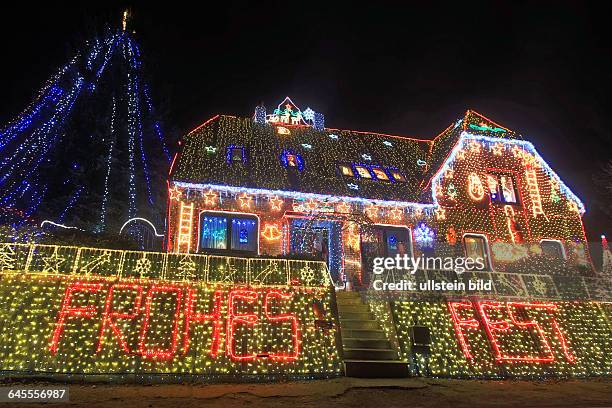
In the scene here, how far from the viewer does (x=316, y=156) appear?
18297 mm

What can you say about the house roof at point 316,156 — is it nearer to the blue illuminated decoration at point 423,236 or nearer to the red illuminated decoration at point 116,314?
the blue illuminated decoration at point 423,236

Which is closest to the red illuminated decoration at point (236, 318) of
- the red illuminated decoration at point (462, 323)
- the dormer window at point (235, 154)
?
the red illuminated decoration at point (462, 323)

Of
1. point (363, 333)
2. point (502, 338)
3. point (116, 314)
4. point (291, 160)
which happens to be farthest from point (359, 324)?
point (291, 160)

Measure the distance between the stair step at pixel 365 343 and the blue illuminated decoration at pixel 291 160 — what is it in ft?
27.8

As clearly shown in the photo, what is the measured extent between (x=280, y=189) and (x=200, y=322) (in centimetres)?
689

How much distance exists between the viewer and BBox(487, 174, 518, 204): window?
18.4 metres

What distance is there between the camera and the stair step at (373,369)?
368 inches

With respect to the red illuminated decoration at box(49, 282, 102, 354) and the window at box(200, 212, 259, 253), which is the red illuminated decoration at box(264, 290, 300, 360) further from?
the window at box(200, 212, 259, 253)

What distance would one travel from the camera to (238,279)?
10812 mm

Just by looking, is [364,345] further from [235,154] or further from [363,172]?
[235,154]

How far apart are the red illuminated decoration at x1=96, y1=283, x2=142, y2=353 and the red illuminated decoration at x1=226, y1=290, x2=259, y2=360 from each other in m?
2.08

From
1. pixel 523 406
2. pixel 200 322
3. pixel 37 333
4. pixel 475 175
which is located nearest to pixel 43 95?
pixel 37 333

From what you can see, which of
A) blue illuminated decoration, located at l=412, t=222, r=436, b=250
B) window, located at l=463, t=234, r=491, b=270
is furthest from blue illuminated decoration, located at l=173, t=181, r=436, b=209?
window, located at l=463, t=234, r=491, b=270

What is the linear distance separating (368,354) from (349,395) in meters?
1.97
